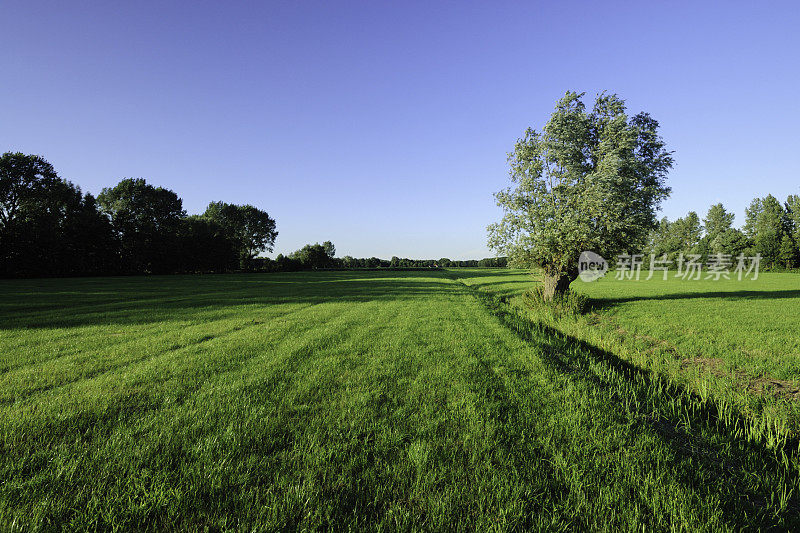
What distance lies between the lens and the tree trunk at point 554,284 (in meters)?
18.2

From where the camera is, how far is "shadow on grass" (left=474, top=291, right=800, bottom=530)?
3.13 metres

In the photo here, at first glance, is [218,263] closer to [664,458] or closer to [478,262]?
[664,458]

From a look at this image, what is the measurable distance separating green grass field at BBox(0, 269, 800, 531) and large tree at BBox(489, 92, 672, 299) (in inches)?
320

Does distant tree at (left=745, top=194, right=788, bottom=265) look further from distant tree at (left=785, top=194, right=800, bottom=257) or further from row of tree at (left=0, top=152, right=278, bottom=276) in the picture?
row of tree at (left=0, top=152, right=278, bottom=276)

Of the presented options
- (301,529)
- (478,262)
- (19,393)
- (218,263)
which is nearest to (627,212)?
(301,529)

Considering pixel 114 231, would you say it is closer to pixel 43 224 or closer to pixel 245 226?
→ pixel 43 224

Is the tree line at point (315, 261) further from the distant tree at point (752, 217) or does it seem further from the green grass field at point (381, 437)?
Result: the distant tree at point (752, 217)

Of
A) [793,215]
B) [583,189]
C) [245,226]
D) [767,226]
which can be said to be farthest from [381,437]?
[793,215]

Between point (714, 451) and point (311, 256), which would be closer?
point (714, 451)

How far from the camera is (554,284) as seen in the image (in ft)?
59.9

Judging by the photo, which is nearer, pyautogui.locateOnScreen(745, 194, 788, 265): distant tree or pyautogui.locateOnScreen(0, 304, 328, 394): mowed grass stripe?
pyautogui.locateOnScreen(0, 304, 328, 394): mowed grass stripe

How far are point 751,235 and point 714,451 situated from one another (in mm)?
119822

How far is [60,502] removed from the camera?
2.72 metres

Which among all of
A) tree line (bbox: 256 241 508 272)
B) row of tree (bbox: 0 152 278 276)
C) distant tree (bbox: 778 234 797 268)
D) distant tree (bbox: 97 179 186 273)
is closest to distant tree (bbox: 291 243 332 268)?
tree line (bbox: 256 241 508 272)
